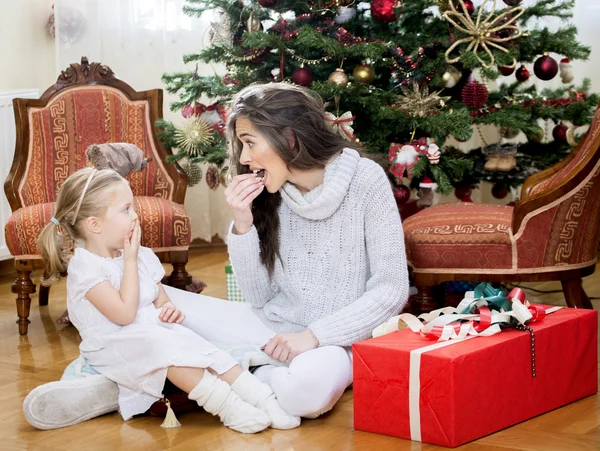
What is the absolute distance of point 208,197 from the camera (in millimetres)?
4879

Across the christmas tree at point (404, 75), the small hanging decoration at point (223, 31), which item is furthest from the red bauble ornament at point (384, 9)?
the small hanging decoration at point (223, 31)

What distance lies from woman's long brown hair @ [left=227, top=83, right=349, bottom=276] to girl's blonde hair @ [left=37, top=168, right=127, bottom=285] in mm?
336

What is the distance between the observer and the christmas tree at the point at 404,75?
3.25m

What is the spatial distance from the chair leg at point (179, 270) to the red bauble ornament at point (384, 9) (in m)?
1.08

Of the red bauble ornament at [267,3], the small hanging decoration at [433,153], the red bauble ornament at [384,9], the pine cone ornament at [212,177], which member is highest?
the red bauble ornament at [267,3]

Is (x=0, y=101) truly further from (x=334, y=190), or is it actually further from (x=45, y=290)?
(x=334, y=190)

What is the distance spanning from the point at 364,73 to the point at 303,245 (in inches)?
40.3

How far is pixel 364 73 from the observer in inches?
130

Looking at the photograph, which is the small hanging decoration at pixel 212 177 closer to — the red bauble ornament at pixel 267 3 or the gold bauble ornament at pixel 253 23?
the gold bauble ornament at pixel 253 23

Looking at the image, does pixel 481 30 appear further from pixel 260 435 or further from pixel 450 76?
pixel 260 435

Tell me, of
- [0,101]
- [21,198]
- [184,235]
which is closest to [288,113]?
[184,235]

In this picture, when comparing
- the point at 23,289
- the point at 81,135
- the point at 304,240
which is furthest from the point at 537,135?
the point at 23,289

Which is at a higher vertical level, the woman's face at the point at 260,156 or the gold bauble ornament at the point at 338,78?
the gold bauble ornament at the point at 338,78

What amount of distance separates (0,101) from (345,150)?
223 centimetres
